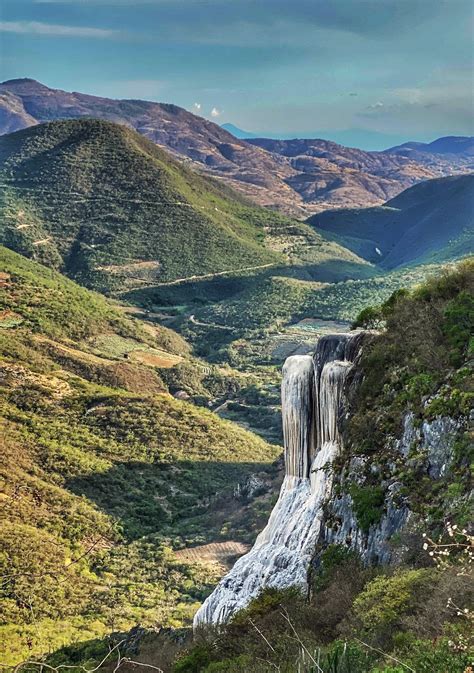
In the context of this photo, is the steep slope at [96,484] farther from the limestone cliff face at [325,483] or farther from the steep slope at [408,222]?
the steep slope at [408,222]

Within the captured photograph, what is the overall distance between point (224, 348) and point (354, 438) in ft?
203

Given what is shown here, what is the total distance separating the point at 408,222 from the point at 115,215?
9551cm

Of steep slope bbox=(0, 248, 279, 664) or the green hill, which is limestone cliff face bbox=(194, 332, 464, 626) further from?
the green hill

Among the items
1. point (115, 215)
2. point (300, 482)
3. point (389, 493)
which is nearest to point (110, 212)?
point (115, 215)

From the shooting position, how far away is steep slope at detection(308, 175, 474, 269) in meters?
147

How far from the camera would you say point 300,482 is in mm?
16969

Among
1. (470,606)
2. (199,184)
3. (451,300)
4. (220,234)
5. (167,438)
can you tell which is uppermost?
(199,184)

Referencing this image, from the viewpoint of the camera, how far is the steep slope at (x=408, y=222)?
482ft

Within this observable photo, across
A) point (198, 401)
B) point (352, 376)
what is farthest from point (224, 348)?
point (352, 376)

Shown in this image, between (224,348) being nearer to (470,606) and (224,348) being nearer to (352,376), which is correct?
(352,376)

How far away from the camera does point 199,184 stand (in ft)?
419

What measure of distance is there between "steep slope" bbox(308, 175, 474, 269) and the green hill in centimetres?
2788

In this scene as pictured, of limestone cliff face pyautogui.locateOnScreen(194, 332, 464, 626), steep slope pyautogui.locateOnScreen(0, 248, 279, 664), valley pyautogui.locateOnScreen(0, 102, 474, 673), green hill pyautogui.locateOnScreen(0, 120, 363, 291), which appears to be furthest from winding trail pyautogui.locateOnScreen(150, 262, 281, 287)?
limestone cliff face pyautogui.locateOnScreen(194, 332, 464, 626)

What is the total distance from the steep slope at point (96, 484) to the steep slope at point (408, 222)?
9700 cm
